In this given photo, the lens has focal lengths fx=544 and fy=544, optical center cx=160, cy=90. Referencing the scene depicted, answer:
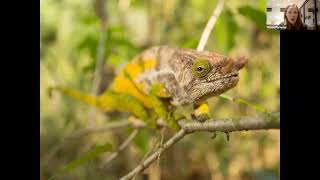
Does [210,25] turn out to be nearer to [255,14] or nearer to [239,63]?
[255,14]

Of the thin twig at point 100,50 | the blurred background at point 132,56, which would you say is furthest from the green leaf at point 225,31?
the thin twig at point 100,50

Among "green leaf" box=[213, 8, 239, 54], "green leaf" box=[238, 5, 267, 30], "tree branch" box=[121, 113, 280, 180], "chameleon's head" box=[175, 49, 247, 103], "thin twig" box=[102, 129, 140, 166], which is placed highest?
"green leaf" box=[238, 5, 267, 30]

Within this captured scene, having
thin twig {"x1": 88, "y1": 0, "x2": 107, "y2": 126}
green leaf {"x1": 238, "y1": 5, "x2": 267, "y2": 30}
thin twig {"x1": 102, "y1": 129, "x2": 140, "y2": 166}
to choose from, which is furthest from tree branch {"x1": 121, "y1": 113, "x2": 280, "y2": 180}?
thin twig {"x1": 88, "y1": 0, "x2": 107, "y2": 126}

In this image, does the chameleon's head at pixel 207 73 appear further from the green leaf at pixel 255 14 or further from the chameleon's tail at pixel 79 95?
the chameleon's tail at pixel 79 95
